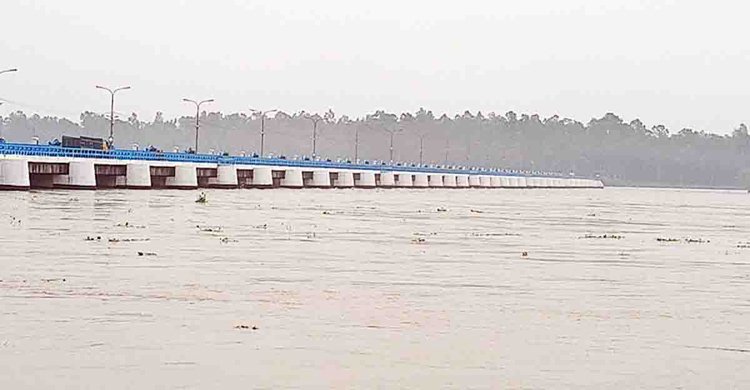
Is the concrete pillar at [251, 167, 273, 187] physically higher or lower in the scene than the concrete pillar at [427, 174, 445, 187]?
higher

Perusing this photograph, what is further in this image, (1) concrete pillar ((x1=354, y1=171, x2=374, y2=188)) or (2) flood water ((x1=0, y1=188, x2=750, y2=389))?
(1) concrete pillar ((x1=354, y1=171, x2=374, y2=188))

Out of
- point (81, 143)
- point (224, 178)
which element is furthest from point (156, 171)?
point (224, 178)

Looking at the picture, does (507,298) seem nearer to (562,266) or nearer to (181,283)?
(181,283)

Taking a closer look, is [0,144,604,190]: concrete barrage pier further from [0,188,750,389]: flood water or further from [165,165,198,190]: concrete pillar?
[0,188,750,389]: flood water

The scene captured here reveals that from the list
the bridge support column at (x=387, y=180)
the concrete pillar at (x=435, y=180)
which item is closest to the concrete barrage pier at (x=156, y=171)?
the bridge support column at (x=387, y=180)

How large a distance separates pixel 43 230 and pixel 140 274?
1164 cm

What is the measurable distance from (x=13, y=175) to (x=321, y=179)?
62776 mm

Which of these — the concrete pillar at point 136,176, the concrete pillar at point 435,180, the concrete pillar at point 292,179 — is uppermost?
the concrete pillar at point 136,176

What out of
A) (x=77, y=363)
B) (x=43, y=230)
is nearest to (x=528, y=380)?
(x=77, y=363)

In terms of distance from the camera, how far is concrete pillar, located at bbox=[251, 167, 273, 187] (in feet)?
359

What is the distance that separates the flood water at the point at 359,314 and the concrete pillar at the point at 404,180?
430 ft

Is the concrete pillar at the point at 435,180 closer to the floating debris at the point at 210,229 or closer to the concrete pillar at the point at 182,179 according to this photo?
the concrete pillar at the point at 182,179

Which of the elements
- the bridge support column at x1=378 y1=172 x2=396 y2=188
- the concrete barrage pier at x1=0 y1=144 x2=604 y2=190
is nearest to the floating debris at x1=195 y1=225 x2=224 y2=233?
the concrete barrage pier at x1=0 y1=144 x2=604 y2=190

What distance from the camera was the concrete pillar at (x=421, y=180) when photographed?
6639 inches
